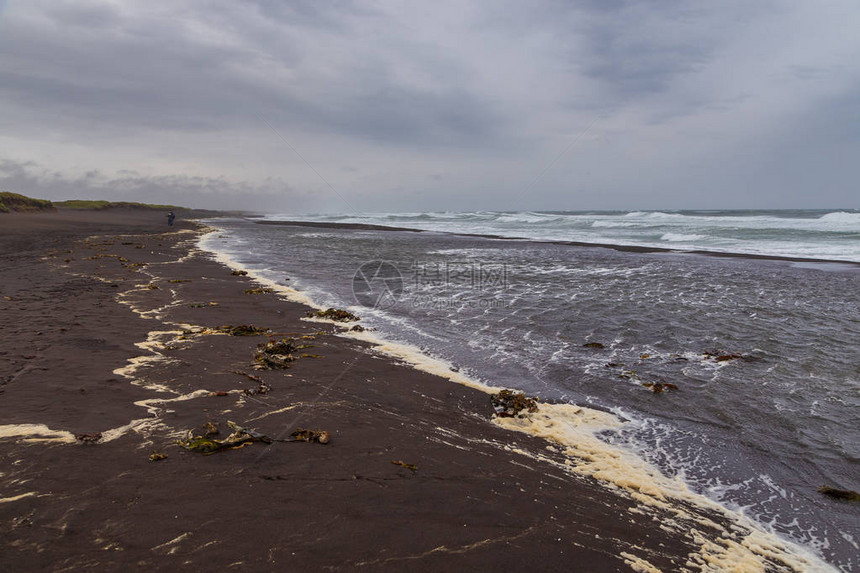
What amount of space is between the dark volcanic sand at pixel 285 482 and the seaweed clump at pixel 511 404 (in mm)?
204

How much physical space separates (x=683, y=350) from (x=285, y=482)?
9.62 meters

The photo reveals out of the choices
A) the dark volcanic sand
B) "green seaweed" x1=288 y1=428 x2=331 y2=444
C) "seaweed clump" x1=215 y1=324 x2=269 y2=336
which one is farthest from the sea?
"green seaweed" x1=288 y1=428 x2=331 y2=444

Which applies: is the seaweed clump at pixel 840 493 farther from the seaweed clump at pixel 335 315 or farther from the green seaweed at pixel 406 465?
the seaweed clump at pixel 335 315

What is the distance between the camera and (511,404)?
22.7ft

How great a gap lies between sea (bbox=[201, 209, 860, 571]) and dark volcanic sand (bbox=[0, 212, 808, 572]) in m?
1.66

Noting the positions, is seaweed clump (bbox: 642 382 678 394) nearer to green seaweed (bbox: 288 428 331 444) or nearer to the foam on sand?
green seaweed (bbox: 288 428 331 444)

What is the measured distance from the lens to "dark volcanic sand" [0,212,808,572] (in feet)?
11.5

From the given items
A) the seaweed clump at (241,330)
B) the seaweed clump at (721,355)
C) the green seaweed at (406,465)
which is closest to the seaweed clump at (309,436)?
the green seaweed at (406,465)

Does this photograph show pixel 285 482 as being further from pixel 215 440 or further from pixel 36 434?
pixel 36 434

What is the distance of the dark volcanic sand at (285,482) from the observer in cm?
351

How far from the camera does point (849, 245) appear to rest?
32.9 meters

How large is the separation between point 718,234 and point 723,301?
35.0 metres

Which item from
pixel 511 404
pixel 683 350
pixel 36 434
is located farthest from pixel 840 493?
pixel 36 434

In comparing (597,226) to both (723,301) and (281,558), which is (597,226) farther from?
(281,558)
